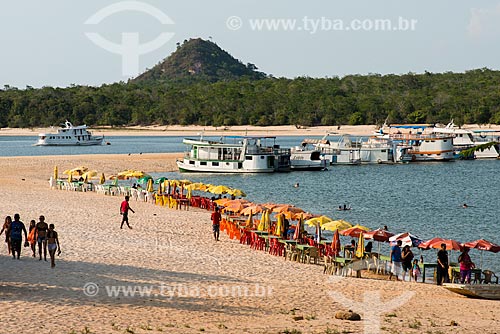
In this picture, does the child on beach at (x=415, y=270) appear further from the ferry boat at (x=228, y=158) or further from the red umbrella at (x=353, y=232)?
the ferry boat at (x=228, y=158)

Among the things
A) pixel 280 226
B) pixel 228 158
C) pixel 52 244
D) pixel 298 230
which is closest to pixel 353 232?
pixel 298 230

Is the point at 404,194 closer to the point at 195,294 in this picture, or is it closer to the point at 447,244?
the point at 447,244

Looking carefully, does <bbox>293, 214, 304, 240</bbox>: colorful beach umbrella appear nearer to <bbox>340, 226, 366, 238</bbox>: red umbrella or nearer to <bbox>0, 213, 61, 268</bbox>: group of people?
<bbox>340, 226, 366, 238</bbox>: red umbrella

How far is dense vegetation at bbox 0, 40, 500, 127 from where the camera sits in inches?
5349

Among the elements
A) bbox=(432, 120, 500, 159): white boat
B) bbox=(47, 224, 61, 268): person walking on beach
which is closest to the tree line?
bbox=(432, 120, 500, 159): white boat

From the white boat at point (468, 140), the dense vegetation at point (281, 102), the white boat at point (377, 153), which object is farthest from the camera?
the dense vegetation at point (281, 102)

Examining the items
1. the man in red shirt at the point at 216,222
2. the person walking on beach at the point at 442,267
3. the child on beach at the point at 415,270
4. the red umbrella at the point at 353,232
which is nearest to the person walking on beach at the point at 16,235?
the man in red shirt at the point at 216,222

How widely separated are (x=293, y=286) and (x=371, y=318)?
12.2 ft

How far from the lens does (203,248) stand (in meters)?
27.1

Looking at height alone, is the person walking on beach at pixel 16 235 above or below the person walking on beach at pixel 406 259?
above

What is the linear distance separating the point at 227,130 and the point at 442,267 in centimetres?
11622

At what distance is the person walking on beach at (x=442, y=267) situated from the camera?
23172 millimetres

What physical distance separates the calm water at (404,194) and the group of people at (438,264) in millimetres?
4283

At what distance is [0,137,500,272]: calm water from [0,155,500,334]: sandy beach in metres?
7.84
